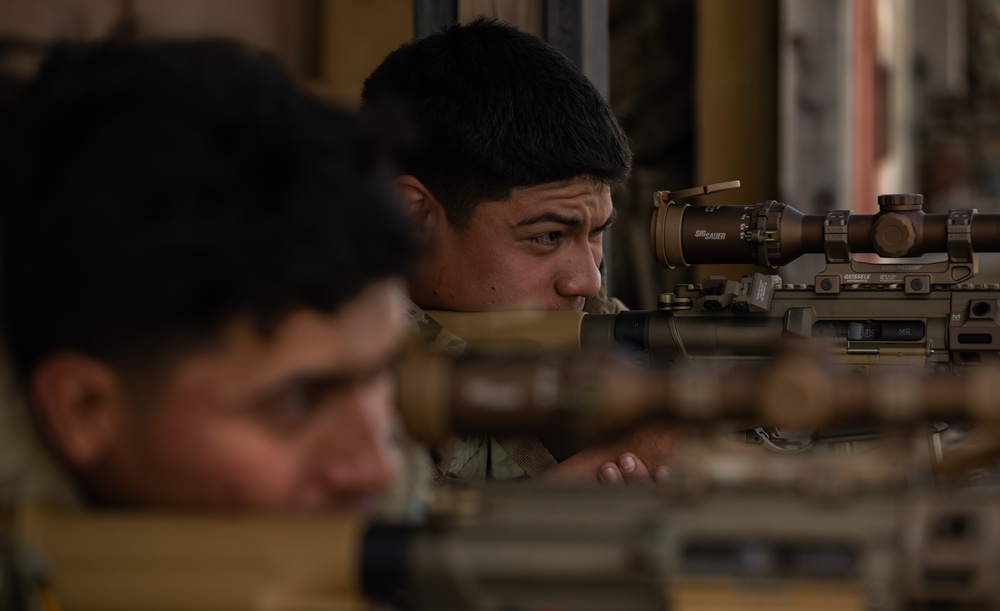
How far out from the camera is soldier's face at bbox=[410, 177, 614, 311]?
3.93m

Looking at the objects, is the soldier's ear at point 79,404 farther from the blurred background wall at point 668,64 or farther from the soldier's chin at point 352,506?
the blurred background wall at point 668,64

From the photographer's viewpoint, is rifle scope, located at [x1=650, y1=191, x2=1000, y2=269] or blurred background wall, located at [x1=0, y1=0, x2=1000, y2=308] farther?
blurred background wall, located at [x1=0, y1=0, x2=1000, y2=308]

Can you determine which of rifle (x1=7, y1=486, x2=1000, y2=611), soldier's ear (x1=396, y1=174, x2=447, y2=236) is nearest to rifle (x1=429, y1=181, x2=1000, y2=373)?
soldier's ear (x1=396, y1=174, x2=447, y2=236)

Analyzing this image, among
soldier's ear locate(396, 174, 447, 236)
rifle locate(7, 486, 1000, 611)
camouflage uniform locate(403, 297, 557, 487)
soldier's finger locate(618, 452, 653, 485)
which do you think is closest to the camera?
rifle locate(7, 486, 1000, 611)

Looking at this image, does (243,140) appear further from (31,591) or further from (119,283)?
(31,591)

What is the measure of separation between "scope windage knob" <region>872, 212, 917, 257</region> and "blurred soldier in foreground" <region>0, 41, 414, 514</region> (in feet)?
8.35

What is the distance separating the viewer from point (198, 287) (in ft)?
5.75

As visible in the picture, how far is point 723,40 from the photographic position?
25.4ft

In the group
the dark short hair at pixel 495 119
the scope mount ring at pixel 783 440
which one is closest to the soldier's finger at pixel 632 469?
the scope mount ring at pixel 783 440

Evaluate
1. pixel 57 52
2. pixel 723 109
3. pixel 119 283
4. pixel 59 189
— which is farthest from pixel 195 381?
pixel 723 109

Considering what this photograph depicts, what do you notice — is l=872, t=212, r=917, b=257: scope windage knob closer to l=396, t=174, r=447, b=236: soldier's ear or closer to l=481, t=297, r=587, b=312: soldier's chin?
l=481, t=297, r=587, b=312: soldier's chin

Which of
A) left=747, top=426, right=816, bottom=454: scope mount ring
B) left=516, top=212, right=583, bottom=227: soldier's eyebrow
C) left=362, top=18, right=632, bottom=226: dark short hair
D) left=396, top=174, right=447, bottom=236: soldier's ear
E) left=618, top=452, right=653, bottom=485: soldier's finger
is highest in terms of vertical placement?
left=362, top=18, right=632, bottom=226: dark short hair

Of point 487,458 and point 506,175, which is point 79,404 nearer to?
point 487,458

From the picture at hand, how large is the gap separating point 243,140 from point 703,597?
70 centimetres
